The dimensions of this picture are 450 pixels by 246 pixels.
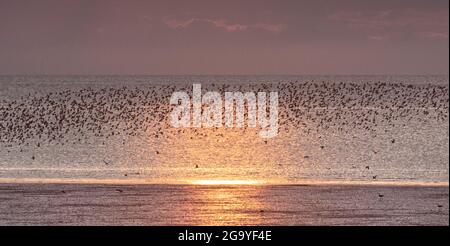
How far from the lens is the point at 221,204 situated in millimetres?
12891

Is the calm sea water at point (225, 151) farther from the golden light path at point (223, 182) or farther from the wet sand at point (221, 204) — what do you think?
the wet sand at point (221, 204)

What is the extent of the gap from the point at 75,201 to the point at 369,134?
19.3m

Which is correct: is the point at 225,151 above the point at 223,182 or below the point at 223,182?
above

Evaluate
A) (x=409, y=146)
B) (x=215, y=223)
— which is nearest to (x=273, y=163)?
(x=409, y=146)

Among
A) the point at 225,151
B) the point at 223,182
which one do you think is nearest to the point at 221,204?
the point at 223,182

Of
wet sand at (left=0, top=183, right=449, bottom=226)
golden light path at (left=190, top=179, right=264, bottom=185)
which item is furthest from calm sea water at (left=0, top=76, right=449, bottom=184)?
wet sand at (left=0, top=183, right=449, bottom=226)

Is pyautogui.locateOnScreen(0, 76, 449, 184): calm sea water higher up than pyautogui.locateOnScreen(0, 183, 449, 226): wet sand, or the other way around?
pyautogui.locateOnScreen(0, 76, 449, 184): calm sea water

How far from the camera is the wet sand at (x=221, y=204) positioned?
11.9 meters

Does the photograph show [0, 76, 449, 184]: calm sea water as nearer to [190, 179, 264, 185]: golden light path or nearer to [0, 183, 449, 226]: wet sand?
[190, 179, 264, 185]: golden light path

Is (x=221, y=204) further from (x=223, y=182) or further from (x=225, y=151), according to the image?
(x=225, y=151)

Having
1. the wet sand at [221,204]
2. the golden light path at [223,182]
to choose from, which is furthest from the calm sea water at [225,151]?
the wet sand at [221,204]

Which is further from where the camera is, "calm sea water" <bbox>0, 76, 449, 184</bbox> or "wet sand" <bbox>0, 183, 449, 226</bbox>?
"calm sea water" <bbox>0, 76, 449, 184</bbox>

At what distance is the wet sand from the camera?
468 inches

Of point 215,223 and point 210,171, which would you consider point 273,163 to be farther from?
point 215,223
